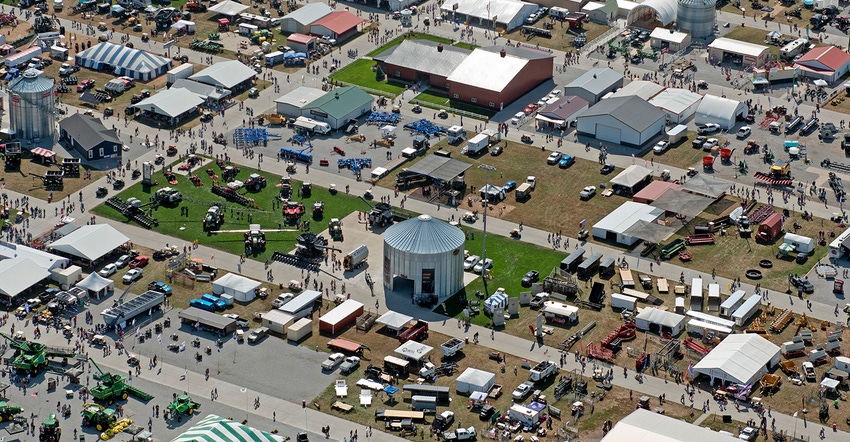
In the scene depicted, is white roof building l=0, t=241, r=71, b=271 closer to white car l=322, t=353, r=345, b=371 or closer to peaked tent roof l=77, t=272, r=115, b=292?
peaked tent roof l=77, t=272, r=115, b=292

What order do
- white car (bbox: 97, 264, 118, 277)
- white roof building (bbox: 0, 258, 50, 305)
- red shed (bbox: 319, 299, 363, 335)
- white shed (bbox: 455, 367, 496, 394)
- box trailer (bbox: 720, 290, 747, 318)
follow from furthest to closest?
white car (bbox: 97, 264, 118, 277) → white roof building (bbox: 0, 258, 50, 305) → box trailer (bbox: 720, 290, 747, 318) → red shed (bbox: 319, 299, 363, 335) → white shed (bbox: 455, 367, 496, 394)

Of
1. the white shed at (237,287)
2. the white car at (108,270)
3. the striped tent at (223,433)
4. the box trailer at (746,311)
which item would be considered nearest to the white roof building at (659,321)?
the box trailer at (746,311)

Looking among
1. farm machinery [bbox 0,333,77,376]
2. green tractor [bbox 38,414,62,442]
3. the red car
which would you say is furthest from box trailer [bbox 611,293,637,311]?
green tractor [bbox 38,414,62,442]

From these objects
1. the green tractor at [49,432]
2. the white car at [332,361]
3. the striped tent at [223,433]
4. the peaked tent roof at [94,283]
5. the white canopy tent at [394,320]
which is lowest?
the green tractor at [49,432]

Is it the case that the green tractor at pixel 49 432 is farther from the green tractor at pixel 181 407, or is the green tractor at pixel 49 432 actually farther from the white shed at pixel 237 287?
the white shed at pixel 237 287

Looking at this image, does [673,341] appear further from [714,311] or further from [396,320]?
[396,320]

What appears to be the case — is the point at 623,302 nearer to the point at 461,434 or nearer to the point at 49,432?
the point at 461,434

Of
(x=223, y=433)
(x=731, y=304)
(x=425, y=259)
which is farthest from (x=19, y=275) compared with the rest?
(x=731, y=304)
